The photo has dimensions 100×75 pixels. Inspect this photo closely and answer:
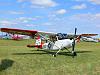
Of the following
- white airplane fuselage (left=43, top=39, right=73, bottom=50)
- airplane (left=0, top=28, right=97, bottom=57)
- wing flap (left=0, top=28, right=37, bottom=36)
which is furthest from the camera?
white airplane fuselage (left=43, top=39, right=73, bottom=50)

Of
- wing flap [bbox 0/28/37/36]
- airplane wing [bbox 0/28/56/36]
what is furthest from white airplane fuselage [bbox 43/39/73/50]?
wing flap [bbox 0/28/37/36]

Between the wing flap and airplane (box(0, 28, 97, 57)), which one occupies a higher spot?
the wing flap

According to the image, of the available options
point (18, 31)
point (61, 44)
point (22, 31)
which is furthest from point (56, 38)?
point (18, 31)

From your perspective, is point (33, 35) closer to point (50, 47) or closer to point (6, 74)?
point (50, 47)

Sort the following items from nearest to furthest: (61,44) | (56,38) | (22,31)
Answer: (61,44), (22,31), (56,38)

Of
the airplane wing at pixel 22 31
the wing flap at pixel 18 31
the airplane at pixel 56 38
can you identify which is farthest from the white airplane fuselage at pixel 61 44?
the wing flap at pixel 18 31

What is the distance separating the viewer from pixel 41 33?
891 inches

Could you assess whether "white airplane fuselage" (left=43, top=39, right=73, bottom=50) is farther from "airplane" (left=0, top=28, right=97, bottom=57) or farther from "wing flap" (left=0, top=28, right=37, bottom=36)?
"wing flap" (left=0, top=28, right=37, bottom=36)

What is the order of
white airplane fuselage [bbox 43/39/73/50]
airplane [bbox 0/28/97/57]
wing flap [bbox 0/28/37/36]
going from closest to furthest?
wing flap [bbox 0/28/37/36], airplane [bbox 0/28/97/57], white airplane fuselage [bbox 43/39/73/50]

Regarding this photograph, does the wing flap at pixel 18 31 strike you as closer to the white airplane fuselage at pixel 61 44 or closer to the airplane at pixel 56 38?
the airplane at pixel 56 38

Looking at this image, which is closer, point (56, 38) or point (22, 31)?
point (22, 31)

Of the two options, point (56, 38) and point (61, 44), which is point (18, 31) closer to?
point (56, 38)

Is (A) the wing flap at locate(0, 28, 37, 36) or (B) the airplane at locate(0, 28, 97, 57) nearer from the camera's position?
(A) the wing flap at locate(0, 28, 37, 36)

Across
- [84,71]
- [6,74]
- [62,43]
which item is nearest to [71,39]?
[62,43]
